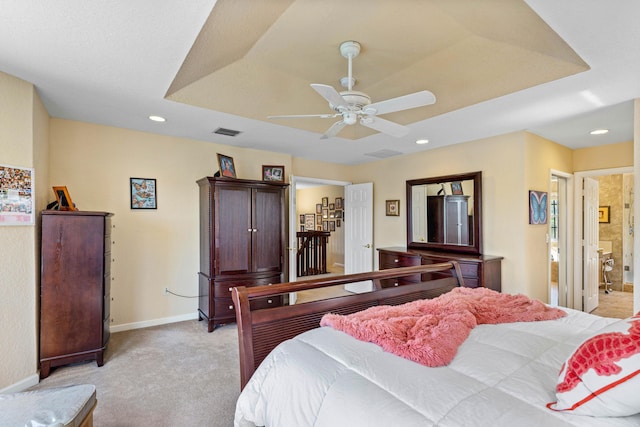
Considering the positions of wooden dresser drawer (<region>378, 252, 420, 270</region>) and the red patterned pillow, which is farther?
wooden dresser drawer (<region>378, 252, 420, 270</region>)

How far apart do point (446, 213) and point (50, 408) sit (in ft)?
14.5

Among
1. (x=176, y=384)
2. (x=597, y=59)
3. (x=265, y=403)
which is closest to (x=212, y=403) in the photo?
(x=176, y=384)

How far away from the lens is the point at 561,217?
456 centimetres

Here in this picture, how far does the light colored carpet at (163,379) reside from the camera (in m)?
2.09

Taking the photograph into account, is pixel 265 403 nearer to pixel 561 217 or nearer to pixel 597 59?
pixel 597 59

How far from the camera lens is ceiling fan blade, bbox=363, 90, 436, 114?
6.67 feet

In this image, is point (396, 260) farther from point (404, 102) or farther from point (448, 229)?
point (404, 102)

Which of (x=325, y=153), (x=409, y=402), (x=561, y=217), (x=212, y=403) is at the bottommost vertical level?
(x=212, y=403)

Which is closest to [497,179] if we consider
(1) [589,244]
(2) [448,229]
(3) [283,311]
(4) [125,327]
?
(2) [448,229]

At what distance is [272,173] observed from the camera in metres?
4.58

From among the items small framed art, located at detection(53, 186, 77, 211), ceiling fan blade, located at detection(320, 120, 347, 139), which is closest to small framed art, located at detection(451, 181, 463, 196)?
ceiling fan blade, located at detection(320, 120, 347, 139)

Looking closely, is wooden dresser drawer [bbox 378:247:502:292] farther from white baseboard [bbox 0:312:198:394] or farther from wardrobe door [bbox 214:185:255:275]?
white baseboard [bbox 0:312:198:394]

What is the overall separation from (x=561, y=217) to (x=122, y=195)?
604 centimetres

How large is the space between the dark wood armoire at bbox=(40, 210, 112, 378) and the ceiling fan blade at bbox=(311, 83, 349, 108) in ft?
7.60
